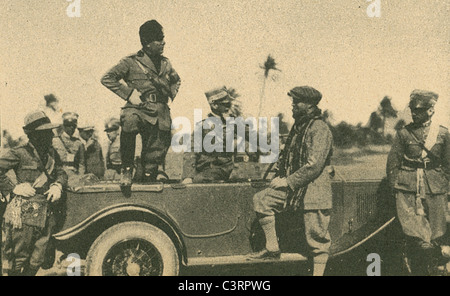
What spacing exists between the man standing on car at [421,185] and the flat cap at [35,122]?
11.5 feet

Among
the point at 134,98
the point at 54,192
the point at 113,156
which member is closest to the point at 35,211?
the point at 54,192

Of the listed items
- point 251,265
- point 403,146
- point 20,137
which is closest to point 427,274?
point 403,146

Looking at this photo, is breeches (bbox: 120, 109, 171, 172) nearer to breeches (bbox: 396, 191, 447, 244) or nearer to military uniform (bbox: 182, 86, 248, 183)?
military uniform (bbox: 182, 86, 248, 183)

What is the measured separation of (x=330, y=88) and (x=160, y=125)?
187 cm

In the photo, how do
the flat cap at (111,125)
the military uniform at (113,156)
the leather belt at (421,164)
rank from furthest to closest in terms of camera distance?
the flat cap at (111,125) < the military uniform at (113,156) < the leather belt at (421,164)

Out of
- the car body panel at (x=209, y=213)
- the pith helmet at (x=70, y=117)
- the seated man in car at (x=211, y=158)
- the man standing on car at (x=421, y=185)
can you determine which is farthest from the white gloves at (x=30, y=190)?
the man standing on car at (x=421, y=185)

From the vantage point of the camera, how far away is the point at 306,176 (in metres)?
5.33

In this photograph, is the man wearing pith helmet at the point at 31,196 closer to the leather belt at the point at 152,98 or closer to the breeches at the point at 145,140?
the breeches at the point at 145,140

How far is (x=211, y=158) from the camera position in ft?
18.2

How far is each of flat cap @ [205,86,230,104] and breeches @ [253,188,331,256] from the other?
1119 mm

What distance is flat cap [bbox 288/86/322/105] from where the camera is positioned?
5.65 m

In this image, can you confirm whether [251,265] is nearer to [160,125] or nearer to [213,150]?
[213,150]

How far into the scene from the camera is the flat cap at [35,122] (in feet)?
18.1

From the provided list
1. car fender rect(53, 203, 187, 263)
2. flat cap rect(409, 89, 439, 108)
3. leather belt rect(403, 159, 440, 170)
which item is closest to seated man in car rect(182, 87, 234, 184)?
car fender rect(53, 203, 187, 263)
